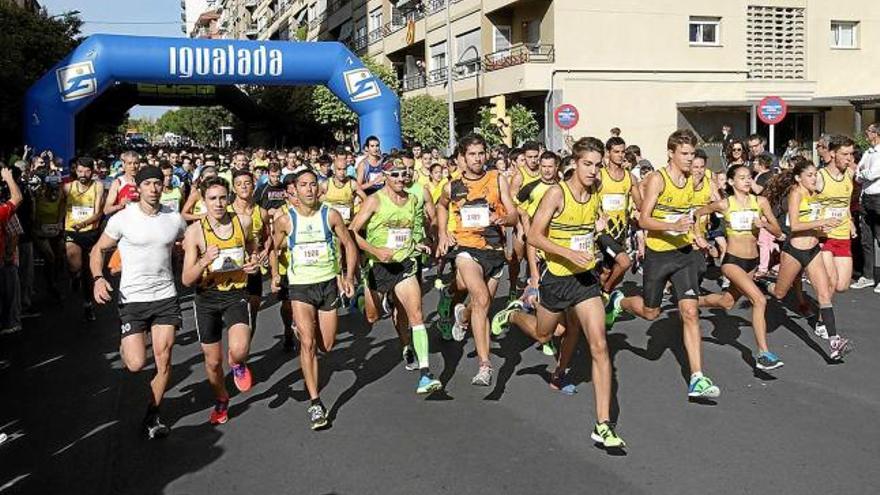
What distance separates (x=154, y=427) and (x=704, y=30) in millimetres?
30463

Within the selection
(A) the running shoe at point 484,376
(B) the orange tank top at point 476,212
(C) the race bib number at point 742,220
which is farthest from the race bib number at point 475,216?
(C) the race bib number at point 742,220

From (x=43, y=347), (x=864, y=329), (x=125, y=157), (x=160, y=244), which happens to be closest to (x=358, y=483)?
(x=160, y=244)

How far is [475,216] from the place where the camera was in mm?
7281

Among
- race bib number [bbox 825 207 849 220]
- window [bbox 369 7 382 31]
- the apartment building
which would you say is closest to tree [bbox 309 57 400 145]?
the apartment building

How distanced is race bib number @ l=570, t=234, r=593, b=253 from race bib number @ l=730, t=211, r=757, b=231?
188 cm

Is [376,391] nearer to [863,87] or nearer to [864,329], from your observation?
[864,329]

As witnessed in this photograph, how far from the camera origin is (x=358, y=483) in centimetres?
468

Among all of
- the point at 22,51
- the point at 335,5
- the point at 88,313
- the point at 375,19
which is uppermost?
the point at 335,5

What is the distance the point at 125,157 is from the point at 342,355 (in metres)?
4.16

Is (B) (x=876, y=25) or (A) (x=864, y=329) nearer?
(A) (x=864, y=329)

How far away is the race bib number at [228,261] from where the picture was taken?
5.85 meters

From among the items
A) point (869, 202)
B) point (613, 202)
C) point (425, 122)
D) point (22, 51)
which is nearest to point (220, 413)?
point (613, 202)

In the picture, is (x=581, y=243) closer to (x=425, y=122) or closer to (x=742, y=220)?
(x=742, y=220)

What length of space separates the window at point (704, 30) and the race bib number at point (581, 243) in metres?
28.2
